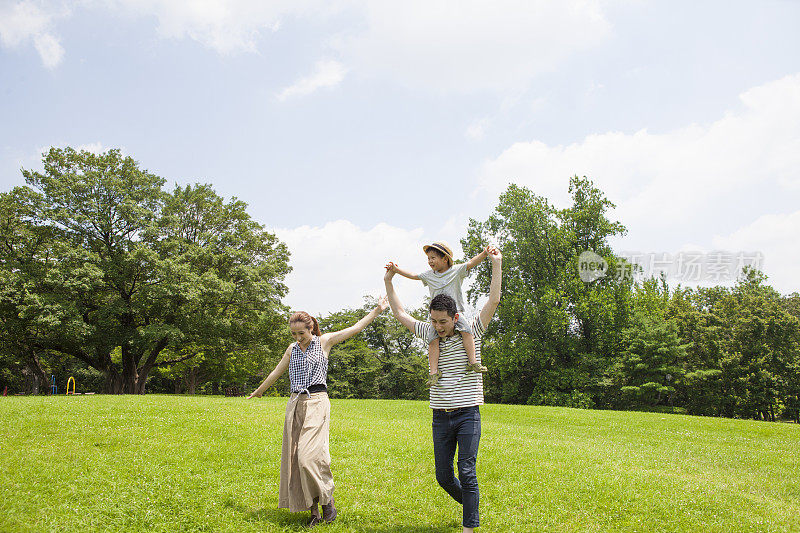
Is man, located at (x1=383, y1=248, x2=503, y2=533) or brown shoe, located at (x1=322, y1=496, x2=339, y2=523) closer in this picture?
man, located at (x1=383, y1=248, x2=503, y2=533)

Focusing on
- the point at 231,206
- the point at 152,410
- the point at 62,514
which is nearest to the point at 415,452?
the point at 62,514

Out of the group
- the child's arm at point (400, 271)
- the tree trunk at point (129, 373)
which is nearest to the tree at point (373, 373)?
the tree trunk at point (129, 373)

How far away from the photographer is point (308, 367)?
6047mm

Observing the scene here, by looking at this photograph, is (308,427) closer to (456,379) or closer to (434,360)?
(434,360)

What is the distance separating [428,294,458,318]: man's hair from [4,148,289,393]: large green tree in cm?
2887

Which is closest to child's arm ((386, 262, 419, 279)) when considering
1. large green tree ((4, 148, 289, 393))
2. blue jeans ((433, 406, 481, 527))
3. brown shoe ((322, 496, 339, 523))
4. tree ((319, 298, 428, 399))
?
blue jeans ((433, 406, 481, 527))

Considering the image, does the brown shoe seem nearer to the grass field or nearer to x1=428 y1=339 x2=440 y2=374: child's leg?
the grass field

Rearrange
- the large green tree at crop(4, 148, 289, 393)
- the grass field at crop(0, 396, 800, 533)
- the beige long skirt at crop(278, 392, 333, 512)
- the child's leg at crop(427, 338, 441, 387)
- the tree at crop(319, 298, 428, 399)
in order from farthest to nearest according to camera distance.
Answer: the tree at crop(319, 298, 428, 399)
the large green tree at crop(4, 148, 289, 393)
the grass field at crop(0, 396, 800, 533)
the beige long skirt at crop(278, 392, 333, 512)
the child's leg at crop(427, 338, 441, 387)

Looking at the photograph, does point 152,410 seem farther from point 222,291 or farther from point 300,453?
point 222,291

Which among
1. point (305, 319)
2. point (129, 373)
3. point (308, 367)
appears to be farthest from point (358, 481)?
point (129, 373)

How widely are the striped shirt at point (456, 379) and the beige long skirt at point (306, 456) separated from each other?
1497 mm

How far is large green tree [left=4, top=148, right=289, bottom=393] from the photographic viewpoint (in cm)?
3066

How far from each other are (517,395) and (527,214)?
15.1 metres

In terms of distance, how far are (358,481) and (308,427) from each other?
2.88 meters
